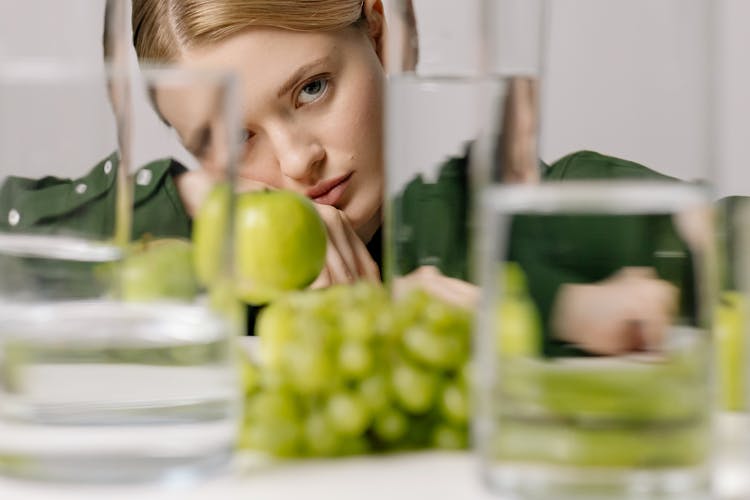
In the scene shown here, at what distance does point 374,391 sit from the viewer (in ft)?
2.09

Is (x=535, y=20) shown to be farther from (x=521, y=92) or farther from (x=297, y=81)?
(x=297, y=81)

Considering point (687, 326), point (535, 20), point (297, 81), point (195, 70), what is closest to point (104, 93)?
point (195, 70)

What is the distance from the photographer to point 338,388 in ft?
2.11

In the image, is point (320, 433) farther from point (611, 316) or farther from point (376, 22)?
point (376, 22)

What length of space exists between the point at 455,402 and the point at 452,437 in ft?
0.09

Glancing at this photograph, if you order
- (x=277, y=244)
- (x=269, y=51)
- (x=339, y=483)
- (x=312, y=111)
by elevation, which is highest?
(x=269, y=51)

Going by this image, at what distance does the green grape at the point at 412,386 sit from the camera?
2.09 feet

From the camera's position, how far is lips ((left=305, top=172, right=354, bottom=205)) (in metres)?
2.36

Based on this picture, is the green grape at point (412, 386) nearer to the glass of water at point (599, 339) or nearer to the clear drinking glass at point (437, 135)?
the glass of water at point (599, 339)

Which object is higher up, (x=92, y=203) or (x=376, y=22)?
(x=376, y=22)

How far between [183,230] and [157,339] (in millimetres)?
54

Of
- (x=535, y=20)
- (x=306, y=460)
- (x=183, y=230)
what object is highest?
(x=535, y=20)

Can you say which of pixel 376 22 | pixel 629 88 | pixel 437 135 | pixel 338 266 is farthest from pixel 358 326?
pixel 376 22

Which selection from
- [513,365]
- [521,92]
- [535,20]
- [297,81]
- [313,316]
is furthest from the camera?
[297,81]
